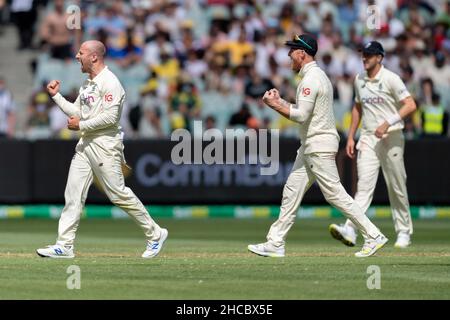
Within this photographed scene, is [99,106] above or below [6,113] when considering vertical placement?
above

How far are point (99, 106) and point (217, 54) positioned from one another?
12919mm

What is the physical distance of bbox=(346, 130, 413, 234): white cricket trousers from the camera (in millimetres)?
15977

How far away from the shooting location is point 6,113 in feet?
79.8

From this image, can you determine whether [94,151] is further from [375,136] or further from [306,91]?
[375,136]

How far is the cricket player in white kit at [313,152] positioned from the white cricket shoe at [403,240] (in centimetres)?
218

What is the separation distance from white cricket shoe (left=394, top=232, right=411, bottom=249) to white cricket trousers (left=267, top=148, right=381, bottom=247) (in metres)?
2.25

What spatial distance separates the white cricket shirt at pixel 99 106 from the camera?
13.5 m

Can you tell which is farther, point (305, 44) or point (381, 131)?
point (381, 131)

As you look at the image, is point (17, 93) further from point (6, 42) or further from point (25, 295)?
point (25, 295)

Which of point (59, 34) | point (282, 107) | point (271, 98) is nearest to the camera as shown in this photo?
point (271, 98)

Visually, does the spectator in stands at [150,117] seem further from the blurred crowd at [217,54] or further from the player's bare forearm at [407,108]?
the player's bare forearm at [407,108]

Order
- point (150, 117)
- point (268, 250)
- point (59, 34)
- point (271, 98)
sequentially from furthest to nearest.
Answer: point (59, 34), point (150, 117), point (268, 250), point (271, 98)

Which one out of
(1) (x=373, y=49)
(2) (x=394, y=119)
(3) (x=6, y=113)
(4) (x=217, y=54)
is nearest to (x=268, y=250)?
(2) (x=394, y=119)

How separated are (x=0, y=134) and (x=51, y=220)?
2734mm
